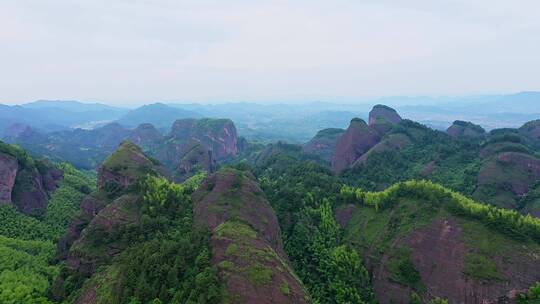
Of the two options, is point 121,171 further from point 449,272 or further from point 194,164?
point 194,164

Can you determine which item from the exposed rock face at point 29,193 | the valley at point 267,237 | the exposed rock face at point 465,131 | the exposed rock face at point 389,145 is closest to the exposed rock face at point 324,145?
the exposed rock face at point 465,131

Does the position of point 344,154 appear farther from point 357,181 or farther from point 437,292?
point 437,292

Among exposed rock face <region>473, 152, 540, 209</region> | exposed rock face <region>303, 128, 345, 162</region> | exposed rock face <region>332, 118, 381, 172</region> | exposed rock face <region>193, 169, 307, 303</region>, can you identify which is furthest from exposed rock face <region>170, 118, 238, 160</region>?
exposed rock face <region>193, 169, 307, 303</region>

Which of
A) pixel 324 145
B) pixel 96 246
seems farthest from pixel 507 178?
pixel 324 145

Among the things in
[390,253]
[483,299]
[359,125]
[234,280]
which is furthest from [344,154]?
[234,280]

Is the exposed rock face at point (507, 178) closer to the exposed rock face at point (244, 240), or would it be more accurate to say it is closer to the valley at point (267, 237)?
Answer: the valley at point (267, 237)
